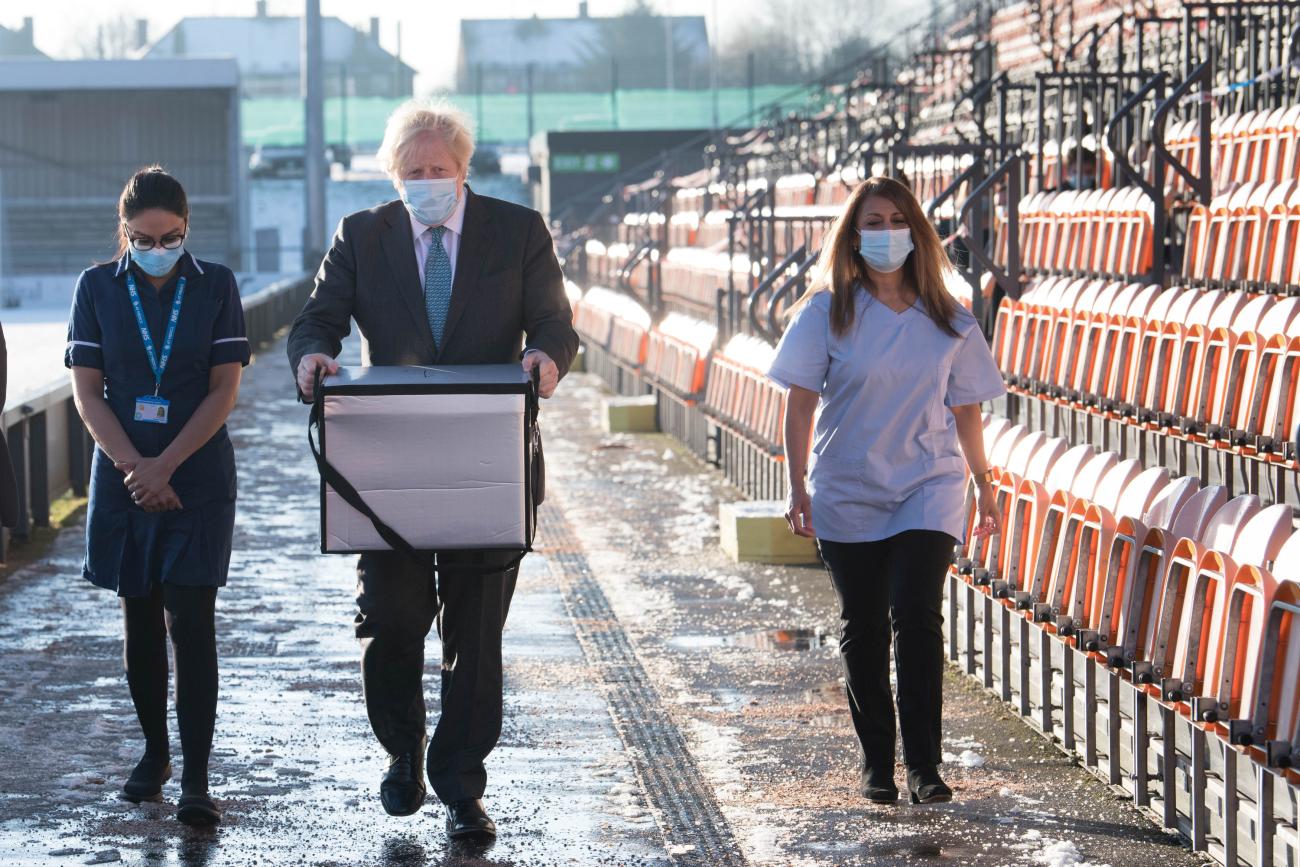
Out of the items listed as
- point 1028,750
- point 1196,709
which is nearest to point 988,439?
point 1028,750

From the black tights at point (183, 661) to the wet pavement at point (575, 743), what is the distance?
0.75ft

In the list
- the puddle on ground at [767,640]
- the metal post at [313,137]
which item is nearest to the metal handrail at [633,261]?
the puddle on ground at [767,640]

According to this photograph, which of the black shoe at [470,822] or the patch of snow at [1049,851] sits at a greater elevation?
the black shoe at [470,822]

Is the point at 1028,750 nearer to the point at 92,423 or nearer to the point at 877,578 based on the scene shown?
the point at 877,578

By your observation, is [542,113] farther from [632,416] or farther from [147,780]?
[147,780]

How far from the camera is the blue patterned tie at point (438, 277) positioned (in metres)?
5.61

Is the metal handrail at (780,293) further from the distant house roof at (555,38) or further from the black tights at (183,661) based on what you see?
the distant house roof at (555,38)

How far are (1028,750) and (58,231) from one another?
56.2m

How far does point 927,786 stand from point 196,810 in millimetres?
1943

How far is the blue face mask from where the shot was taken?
5.63m

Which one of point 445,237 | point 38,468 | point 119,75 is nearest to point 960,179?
point 38,468

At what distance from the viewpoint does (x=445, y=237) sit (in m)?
5.62

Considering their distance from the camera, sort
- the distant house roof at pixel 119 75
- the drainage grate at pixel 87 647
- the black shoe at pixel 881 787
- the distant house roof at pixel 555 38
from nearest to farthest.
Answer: the black shoe at pixel 881 787, the drainage grate at pixel 87 647, the distant house roof at pixel 119 75, the distant house roof at pixel 555 38

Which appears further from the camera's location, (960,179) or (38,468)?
(960,179)
